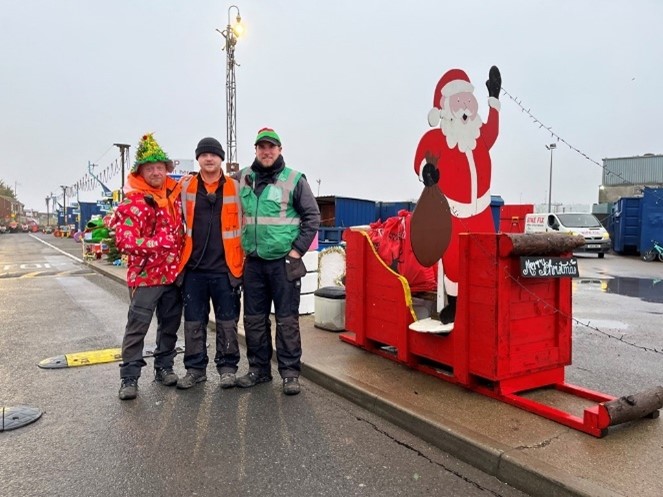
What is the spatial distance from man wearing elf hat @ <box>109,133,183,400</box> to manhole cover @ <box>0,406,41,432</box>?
0.61 metres

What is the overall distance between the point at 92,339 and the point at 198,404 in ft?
10.1

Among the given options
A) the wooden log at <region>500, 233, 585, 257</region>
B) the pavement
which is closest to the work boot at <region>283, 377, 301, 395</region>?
the pavement

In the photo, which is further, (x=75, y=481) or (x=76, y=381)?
(x=76, y=381)

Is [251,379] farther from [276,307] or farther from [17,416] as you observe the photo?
[17,416]

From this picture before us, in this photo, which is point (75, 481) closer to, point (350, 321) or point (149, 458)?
point (149, 458)

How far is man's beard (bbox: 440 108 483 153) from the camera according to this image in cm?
414

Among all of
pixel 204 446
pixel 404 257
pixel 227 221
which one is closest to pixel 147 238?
pixel 227 221

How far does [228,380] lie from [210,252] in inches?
43.1

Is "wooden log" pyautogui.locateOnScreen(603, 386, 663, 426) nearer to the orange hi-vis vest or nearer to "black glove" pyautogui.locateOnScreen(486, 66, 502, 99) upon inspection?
"black glove" pyautogui.locateOnScreen(486, 66, 502, 99)

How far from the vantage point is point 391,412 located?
3.48m

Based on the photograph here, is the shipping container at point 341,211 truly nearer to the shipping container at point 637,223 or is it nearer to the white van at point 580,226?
the white van at point 580,226

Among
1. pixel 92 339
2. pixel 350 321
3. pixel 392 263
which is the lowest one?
pixel 92 339

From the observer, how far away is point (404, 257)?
484 centimetres

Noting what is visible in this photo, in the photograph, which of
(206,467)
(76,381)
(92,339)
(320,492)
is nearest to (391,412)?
(320,492)
